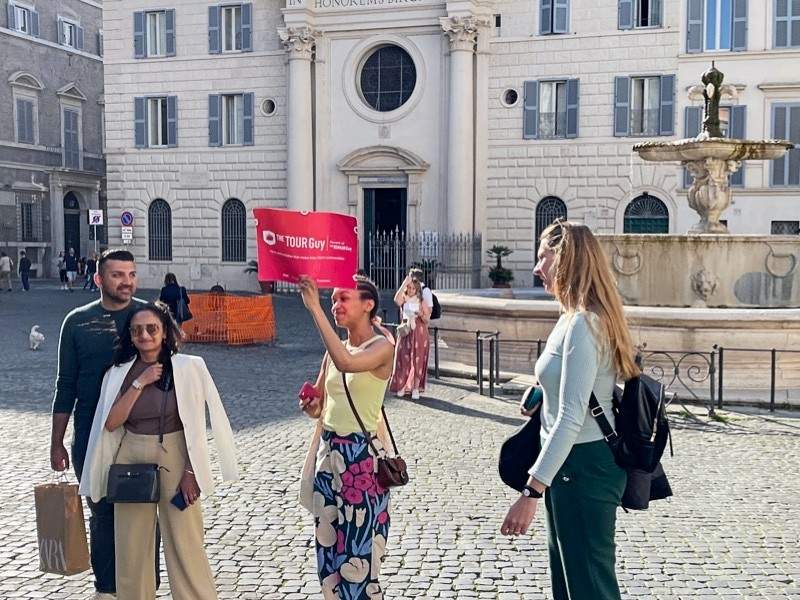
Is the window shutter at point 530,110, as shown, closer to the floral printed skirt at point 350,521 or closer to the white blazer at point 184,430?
the white blazer at point 184,430

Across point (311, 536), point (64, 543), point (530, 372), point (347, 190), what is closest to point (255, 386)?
point (530, 372)

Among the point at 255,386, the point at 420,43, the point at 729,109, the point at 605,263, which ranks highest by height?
the point at 420,43

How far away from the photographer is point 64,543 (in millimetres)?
4559

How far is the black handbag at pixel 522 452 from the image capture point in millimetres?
3883

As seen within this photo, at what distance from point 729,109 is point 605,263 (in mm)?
26925

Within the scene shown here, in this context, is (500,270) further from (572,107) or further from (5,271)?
(5,271)

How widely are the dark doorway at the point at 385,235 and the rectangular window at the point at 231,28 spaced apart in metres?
6.88

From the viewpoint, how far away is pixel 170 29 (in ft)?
111

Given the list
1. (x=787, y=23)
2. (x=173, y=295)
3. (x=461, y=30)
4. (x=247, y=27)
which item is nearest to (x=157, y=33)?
(x=247, y=27)

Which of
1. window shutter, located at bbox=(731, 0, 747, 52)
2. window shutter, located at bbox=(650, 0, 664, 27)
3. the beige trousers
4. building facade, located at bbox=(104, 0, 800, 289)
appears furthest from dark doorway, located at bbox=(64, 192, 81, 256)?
the beige trousers

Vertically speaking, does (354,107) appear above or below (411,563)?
above

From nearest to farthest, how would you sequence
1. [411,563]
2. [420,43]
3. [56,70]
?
1. [411,563]
2. [420,43]
3. [56,70]

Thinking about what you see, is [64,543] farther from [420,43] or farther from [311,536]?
[420,43]

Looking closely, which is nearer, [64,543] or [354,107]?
[64,543]
